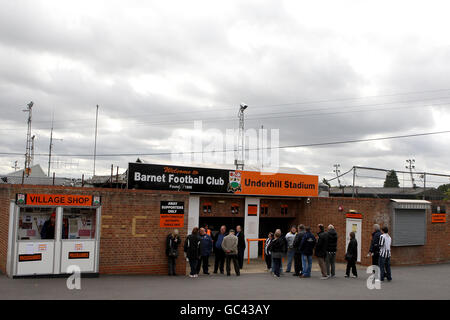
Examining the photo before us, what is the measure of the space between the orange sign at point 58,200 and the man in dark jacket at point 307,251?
634 centimetres

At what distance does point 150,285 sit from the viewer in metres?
11.3

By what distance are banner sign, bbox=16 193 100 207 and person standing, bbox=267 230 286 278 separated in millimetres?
5323

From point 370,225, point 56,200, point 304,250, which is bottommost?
point 304,250

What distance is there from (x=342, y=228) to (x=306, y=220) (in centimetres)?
234

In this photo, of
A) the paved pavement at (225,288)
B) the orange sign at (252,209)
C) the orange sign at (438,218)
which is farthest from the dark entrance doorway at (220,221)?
the orange sign at (438,218)

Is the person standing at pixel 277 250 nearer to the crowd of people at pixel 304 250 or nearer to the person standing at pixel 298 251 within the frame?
the crowd of people at pixel 304 250

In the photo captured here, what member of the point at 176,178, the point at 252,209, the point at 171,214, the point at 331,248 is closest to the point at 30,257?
the point at 171,214

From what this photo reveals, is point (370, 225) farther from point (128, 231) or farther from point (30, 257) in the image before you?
point (30, 257)

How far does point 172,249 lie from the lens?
44.0 feet

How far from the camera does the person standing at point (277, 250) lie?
1320 cm

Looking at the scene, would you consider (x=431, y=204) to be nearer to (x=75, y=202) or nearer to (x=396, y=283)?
(x=396, y=283)

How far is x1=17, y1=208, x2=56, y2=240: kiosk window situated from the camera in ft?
39.2

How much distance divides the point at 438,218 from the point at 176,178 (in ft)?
36.1
